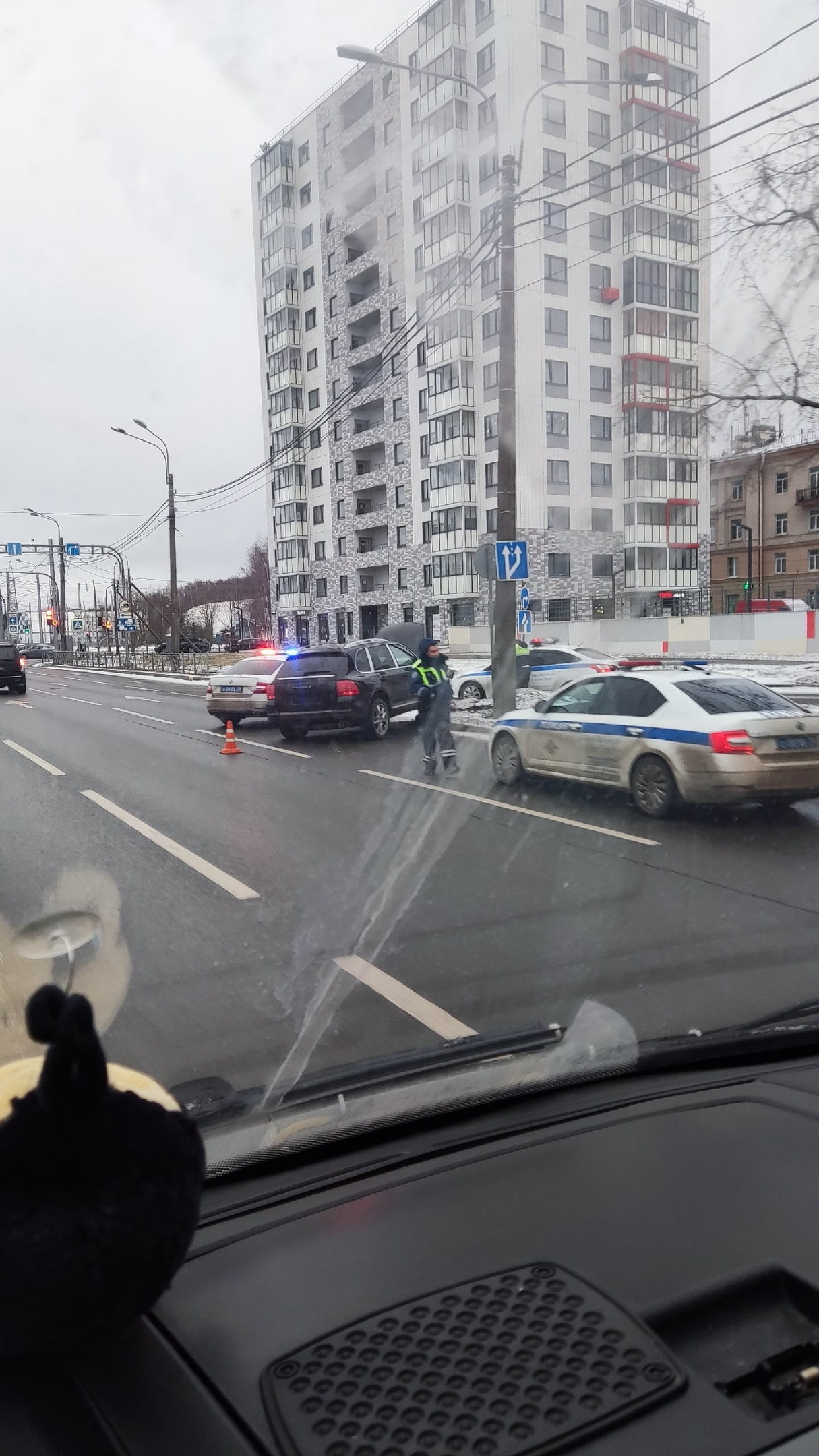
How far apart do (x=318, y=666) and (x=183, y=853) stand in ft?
28.4

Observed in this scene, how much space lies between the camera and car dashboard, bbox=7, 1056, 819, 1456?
129 centimetres

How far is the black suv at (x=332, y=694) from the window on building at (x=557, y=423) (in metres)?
11.5

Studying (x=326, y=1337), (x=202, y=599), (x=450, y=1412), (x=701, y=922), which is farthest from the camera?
(x=202, y=599)

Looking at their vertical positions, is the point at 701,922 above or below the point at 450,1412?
below

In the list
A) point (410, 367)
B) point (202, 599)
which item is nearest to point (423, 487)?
point (410, 367)

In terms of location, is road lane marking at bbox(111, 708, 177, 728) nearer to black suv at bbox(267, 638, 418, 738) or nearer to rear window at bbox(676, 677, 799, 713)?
black suv at bbox(267, 638, 418, 738)

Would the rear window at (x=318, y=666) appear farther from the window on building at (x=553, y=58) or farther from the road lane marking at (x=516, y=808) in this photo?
the window on building at (x=553, y=58)

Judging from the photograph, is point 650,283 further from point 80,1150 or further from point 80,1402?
point 80,1402

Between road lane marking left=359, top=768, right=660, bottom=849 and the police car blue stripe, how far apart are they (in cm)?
94

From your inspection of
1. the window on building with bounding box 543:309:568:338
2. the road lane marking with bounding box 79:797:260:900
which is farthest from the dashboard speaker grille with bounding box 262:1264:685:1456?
the road lane marking with bounding box 79:797:260:900

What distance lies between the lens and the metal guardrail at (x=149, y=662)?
41.1 metres

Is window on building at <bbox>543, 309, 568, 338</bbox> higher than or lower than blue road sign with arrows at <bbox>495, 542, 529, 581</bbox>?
higher

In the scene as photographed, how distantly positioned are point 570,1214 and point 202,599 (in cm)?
3572

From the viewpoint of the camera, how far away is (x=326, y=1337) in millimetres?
1472
